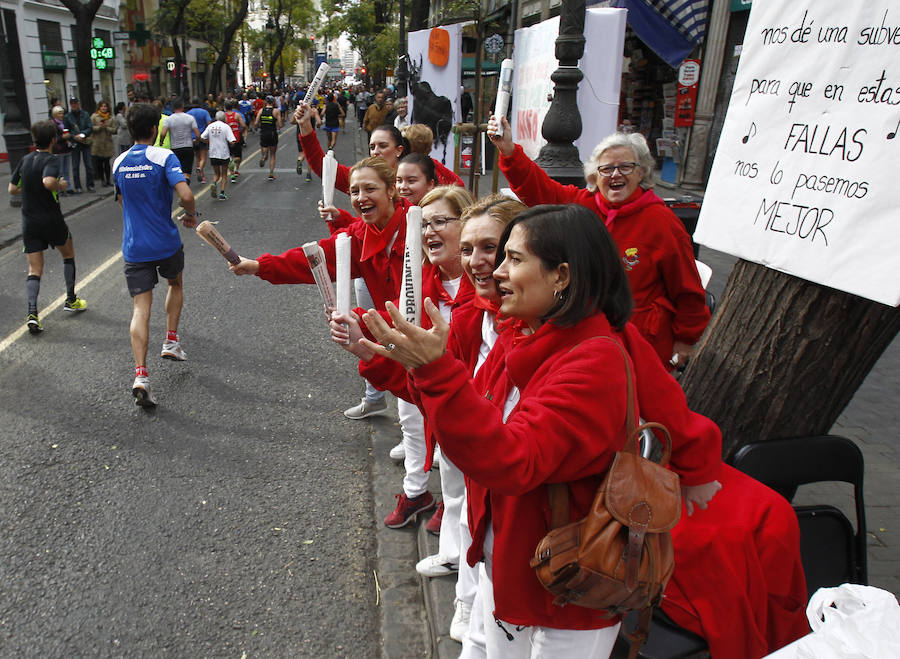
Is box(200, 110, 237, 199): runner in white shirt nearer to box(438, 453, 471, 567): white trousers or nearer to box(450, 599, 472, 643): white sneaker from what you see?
box(438, 453, 471, 567): white trousers

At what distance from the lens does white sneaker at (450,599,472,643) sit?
9.43 ft

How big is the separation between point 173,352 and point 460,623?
13.0 feet

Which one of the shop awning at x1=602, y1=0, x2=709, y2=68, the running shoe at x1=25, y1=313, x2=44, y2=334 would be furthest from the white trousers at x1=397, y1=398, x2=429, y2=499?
the shop awning at x1=602, y1=0, x2=709, y2=68

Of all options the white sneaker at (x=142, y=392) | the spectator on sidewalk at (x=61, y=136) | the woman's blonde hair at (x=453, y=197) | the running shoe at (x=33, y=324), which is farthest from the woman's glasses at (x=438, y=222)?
the spectator on sidewalk at (x=61, y=136)

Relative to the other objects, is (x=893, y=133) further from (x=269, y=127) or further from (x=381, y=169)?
(x=269, y=127)

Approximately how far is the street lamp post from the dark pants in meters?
12.5

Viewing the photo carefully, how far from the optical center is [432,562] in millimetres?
3334

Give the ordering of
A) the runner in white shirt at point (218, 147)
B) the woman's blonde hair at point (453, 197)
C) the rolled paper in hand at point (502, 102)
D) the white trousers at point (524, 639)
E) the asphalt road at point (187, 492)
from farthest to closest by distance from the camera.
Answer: the runner in white shirt at point (218, 147), the rolled paper in hand at point (502, 102), the asphalt road at point (187, 492), the woman's blonde hair at point (453, 197), the white trousers at point (524, 639)

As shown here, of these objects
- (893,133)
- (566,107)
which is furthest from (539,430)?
(566,107)

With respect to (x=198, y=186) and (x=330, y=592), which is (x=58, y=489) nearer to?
(x=330, y=592)

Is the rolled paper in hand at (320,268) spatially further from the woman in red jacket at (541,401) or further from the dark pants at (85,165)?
the dark pants at (85,165)

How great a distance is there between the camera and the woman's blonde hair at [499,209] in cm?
225

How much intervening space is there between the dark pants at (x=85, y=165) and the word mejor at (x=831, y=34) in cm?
1500

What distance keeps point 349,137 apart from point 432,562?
2905 cm
